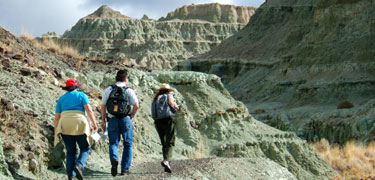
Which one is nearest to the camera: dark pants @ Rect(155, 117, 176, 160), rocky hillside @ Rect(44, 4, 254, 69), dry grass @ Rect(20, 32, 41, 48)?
dark pants @ Rect(155, 117, 176, 160)

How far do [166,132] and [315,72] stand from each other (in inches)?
1617

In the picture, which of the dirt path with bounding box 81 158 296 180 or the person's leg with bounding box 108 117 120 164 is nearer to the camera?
the person's leg with bounding box 108 117 120 164

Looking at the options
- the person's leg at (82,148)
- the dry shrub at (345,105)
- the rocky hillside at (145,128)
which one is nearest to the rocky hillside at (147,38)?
the dry shrub at (345,105)

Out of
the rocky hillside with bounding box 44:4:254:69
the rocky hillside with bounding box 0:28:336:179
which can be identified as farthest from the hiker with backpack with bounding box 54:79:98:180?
the rocky hillside with bounding box 44:4:254:69

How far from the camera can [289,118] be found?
38.9 metres

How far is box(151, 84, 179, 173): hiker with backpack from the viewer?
29.6 ft

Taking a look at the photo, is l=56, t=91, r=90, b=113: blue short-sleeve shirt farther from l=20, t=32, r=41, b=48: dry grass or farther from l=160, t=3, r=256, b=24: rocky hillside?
l=160, t=3, r=256, b=24: rocky hillside

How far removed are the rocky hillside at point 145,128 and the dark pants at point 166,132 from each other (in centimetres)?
41

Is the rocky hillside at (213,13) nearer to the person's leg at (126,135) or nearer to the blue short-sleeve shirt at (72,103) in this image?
the person's leg at (126,135)

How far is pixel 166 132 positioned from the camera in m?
9.22

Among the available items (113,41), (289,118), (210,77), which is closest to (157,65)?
(113,41)

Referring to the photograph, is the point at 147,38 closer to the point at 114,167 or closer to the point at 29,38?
the point at 29,38

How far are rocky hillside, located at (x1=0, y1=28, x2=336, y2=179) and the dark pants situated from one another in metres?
0.41

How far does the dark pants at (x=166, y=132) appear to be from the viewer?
360 inches
